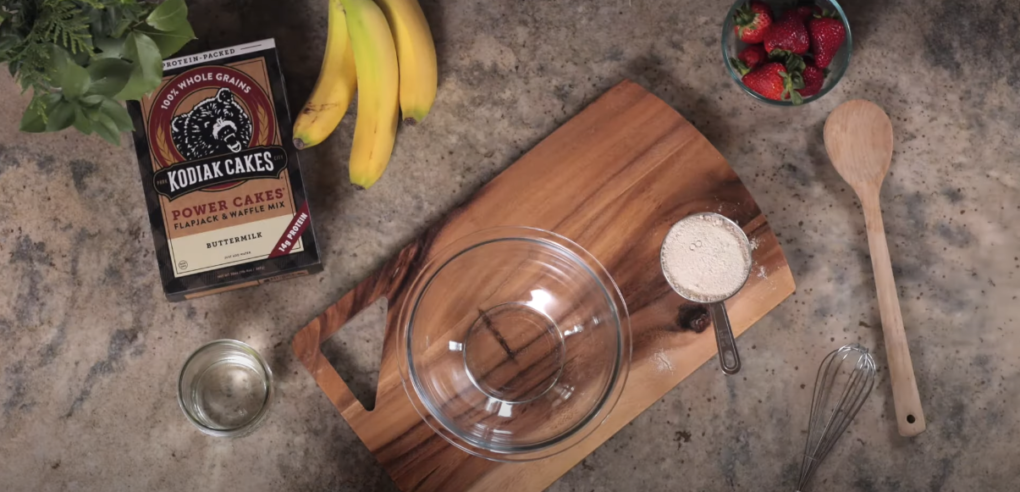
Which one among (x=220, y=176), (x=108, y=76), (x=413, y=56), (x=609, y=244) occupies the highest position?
(x=108, y=76)

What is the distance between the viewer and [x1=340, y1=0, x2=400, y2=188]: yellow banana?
0.97 metres

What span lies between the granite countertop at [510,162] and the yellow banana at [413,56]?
7 cm

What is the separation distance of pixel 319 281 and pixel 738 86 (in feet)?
2.44

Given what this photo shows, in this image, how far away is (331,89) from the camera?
1.05 metres

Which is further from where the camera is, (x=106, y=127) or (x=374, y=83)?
(x=374, y=83)

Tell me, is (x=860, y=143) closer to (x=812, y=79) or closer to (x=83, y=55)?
(x=812, y=79)

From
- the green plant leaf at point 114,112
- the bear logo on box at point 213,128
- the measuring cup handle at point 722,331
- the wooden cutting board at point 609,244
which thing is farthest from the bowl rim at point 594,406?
the green plant leaf at point 114,112

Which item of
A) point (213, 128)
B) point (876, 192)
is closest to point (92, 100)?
point (213, 128)

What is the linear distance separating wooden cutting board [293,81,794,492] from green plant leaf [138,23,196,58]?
16.8 inches

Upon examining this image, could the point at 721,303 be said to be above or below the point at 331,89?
below

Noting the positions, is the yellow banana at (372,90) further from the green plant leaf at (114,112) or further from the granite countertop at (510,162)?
the green plant leaf at (114,112)

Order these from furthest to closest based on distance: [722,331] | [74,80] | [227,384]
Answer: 1. [227,384]
2. [722,331]
3. [74,80]

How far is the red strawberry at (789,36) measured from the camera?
3.34ft

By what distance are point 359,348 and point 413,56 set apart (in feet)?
1.51
